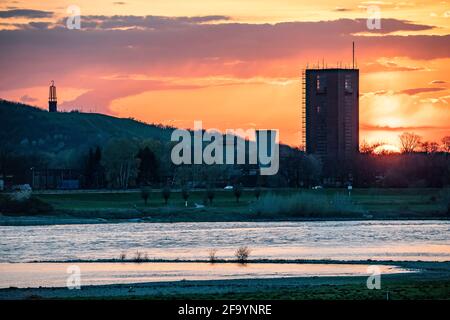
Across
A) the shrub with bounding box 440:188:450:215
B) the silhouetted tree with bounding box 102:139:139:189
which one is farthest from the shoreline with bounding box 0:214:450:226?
the silhouetted tree with bounding box 102:139:139:189

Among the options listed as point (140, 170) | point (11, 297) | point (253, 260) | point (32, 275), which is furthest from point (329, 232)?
point (140, 170)

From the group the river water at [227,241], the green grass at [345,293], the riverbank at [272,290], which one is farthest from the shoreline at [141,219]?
the green grass at [345,293]

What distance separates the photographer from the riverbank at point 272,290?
46.5m

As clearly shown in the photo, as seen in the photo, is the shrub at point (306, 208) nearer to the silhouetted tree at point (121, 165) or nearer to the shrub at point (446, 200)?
the shrub at point (446, 200)

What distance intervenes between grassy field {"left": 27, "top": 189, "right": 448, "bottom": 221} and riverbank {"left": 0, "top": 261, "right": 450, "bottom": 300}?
2994 inches

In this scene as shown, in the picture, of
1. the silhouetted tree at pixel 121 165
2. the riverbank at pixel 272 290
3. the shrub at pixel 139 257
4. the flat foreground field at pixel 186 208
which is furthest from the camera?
the silhouetted tree at pixel 121 165

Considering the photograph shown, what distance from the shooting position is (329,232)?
3962 inches

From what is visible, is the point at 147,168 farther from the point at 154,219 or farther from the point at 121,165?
the point at 154,219

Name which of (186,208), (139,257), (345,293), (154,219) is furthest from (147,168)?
(345,293)

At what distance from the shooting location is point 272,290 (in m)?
50.0

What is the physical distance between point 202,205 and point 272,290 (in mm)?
98156

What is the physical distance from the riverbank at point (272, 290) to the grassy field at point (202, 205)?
7604 centimetres

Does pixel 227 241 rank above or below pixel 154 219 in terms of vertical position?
below
